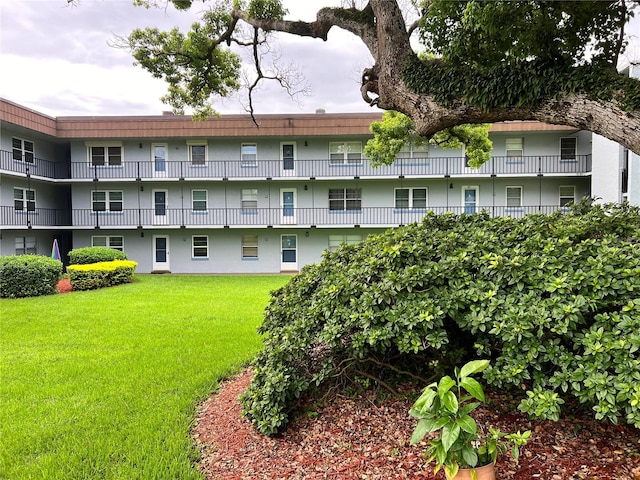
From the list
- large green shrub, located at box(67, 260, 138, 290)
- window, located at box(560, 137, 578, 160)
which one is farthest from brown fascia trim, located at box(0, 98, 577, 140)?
large green shrub, located at box(67, 260, 138, 290)

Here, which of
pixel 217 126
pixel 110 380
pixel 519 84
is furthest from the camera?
pixel 217 126

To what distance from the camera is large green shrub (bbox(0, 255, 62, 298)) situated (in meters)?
11.0

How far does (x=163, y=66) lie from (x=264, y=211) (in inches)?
428

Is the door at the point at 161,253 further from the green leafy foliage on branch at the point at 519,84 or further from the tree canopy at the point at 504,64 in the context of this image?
the green leafy foliage on branch at the point at 519,84

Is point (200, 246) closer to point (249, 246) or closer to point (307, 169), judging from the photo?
point (249, 246)

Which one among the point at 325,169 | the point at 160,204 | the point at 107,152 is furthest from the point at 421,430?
the point at 107,152

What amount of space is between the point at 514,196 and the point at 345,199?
8.76 m

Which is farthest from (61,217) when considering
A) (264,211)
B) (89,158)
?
(264,211)

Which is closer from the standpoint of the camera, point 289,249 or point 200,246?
point 289,249

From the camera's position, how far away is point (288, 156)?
1998 cm

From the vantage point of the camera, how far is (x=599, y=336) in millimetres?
2055

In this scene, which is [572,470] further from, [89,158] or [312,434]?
[89,158]

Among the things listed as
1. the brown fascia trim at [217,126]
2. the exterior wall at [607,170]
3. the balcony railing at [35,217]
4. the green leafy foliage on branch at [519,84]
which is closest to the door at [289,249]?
the brown fascia trim at [217,126]

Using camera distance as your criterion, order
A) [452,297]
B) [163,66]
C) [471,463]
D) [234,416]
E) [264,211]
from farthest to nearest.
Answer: [264,211], [163,66], [234,416], [452,297], [471,463]
